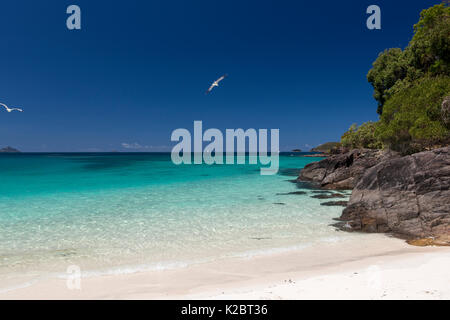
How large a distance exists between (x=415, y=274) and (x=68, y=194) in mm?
21795

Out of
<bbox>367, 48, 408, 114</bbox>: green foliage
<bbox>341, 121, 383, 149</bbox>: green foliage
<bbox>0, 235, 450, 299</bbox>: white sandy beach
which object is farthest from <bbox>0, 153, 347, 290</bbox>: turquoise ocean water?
<bbox>341, 121, 383, 149</bbox>: green foliage

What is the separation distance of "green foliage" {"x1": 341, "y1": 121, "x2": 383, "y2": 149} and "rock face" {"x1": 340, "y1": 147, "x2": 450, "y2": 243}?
1011 inches

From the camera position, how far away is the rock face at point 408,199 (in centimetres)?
813

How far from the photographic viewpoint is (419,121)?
12445 mm

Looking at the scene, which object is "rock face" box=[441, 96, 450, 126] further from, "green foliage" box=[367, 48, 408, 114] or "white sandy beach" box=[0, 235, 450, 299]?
"green foliage" box=[367, 48, 408, 114]

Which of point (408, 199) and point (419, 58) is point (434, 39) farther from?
point (408, 199)

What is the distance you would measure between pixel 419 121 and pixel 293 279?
11495 millimetres

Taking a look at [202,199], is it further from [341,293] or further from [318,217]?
[341,293]

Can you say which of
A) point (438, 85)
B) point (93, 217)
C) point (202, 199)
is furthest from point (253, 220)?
point (438, 85)

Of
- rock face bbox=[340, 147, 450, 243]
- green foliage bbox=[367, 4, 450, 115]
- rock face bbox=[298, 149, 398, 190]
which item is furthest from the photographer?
rock face bbox=[298, 149, 398, 190]

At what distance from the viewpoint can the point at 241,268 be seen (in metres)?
6.59

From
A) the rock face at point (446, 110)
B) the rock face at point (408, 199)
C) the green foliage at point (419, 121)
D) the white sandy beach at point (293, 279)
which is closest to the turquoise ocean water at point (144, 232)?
the white sandy beach at point (293, 279)

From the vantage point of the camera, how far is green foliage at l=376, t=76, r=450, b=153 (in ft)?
39.7
